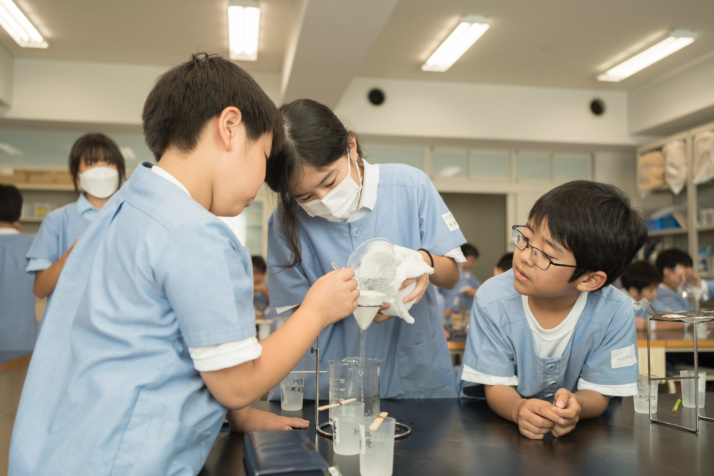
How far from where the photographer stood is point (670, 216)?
250 inches

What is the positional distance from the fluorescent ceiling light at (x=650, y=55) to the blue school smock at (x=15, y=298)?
5.38 metres

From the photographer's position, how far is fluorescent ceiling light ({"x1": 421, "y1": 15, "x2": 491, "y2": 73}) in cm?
465

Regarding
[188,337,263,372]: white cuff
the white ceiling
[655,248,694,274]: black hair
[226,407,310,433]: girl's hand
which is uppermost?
the white ceiling

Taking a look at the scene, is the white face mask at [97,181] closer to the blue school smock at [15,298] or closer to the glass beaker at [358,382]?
the blue school smock at [15,298]

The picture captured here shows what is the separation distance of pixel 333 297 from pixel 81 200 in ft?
7.04

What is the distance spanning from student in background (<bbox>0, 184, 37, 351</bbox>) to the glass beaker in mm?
2801

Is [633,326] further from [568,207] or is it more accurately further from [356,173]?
[356,173]

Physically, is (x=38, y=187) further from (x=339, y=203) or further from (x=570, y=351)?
(x=570, y=351)

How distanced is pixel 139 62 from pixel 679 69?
5.56m

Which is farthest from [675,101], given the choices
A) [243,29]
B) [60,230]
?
[60,230]

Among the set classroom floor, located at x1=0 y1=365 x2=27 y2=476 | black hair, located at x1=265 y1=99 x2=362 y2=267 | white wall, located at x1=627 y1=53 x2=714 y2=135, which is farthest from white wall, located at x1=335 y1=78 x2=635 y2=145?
black hair, located at x1=265 y1=99 x2=362 y2=267

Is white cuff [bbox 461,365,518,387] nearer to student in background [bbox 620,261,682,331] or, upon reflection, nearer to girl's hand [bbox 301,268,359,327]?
girl's hand [bbox 301,268,359,327]

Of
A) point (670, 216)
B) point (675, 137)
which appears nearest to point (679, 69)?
point (675, 137)

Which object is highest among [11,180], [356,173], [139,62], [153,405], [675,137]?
[139,62]
